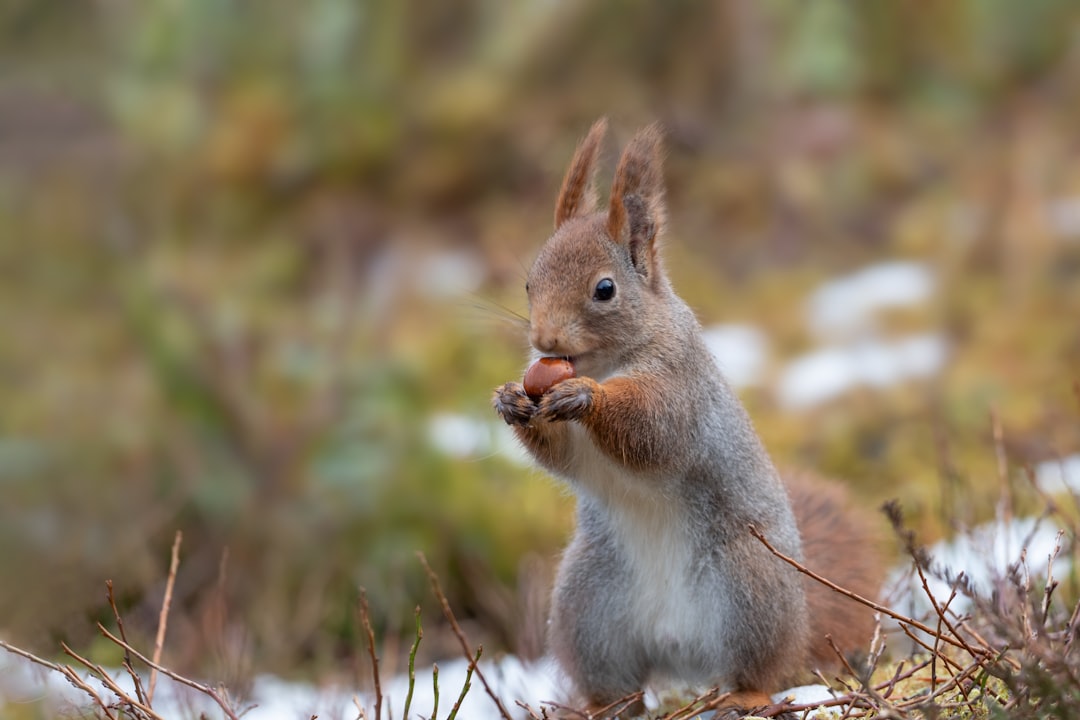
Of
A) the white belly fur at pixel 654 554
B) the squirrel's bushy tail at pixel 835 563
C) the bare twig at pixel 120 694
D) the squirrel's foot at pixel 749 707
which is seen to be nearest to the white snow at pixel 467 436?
the squirrel's bushy tail at pixel 835 563

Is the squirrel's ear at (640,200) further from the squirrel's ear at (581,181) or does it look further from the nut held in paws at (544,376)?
the nut held in paws at (544,376)

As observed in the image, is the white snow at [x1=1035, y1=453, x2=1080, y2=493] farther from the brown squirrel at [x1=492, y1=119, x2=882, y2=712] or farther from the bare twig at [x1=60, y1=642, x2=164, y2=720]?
the bare twig at [x1=60, y1=642, x2=164, y2=720]

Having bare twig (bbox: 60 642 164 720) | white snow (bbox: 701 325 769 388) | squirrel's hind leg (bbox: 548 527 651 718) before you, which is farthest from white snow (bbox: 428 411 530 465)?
bare twig (bbox: 60 642 164 720)

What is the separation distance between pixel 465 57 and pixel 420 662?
12.5ft

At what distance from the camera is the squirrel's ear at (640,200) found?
7.52 ft

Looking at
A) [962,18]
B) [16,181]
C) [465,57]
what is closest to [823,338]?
[962,18]

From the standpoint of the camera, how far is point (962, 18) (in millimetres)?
6020

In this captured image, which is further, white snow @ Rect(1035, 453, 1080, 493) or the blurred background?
Result: the blurred background

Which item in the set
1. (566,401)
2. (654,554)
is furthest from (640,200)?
(654,554)

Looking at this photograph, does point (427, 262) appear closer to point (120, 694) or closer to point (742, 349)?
point (742, 349)

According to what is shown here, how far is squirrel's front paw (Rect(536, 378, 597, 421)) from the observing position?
82.4 inches

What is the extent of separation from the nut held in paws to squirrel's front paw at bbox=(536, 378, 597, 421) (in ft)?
0.11

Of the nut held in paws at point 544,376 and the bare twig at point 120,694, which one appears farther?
the nut held in paws at point 544,376

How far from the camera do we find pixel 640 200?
7.68ft
